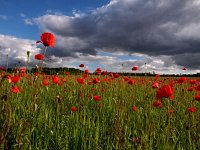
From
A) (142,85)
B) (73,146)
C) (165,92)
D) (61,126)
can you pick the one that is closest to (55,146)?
(73,146)

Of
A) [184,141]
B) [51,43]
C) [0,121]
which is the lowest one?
[184,141]

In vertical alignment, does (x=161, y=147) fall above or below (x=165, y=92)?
below

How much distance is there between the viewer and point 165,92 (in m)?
3.14

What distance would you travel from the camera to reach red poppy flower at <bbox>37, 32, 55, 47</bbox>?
310cm

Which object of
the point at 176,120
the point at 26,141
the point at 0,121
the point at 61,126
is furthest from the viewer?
the point at 176,120

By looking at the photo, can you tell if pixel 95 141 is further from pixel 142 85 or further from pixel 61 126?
pixel 142 85

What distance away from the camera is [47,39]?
3125 mm

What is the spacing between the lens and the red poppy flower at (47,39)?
3.10 m

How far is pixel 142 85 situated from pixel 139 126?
5713 millimetres

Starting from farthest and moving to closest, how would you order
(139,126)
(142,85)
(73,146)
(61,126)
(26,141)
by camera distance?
(142,85) → (139,126) → (61,126) → (73,146) → (26,141)

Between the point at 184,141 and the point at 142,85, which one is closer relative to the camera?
the point at 184,141

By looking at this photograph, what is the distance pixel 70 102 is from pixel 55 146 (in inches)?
89.2

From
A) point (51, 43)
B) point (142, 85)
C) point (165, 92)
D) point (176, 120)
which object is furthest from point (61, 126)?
point (142, 85)

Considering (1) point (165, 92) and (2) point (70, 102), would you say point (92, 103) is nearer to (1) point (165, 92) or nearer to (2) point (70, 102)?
(2) point (70, 102)
